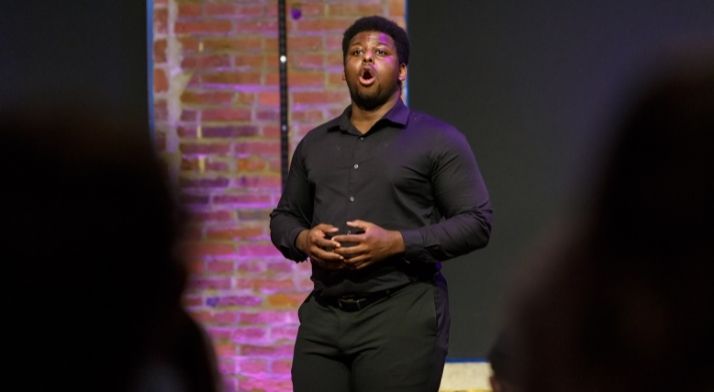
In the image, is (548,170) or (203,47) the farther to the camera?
(548,170)

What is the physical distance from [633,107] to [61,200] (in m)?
0.40

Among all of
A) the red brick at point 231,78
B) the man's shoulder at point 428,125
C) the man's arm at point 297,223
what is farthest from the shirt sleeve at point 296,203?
the red brick at point 231,78

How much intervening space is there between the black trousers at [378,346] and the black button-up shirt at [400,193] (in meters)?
0.06

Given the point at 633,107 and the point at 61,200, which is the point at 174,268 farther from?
the point at 633,107

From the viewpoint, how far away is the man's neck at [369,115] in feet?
8.34

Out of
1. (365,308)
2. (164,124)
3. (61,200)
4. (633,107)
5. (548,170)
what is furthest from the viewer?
(548,170)

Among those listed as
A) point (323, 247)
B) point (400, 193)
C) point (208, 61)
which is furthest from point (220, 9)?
point (323, 247)

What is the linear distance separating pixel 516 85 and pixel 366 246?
2.03 m

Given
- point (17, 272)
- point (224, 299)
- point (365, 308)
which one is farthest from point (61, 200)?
point (224, 299)

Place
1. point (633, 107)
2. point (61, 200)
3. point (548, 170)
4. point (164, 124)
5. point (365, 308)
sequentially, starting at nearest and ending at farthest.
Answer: point (633, 107) → point (61, 200) → point (365, 308) → point (164, 124) → point (548, 170)

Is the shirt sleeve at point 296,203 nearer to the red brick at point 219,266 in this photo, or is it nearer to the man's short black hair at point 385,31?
the man's short black hair at point 385,31

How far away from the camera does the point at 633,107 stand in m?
0.52

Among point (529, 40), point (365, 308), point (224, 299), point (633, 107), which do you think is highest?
point (529, 40)

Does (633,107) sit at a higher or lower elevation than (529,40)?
lower
